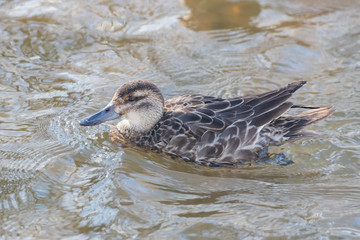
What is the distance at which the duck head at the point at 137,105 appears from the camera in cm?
680

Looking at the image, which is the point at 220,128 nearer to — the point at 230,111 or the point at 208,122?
the point at 208,122

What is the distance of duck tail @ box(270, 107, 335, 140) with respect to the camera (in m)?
6.86

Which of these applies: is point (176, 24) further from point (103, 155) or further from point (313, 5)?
point (103, 155)

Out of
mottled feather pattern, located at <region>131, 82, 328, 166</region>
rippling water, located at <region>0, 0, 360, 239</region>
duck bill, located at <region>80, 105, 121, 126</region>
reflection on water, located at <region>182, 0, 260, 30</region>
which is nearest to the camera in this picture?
rippling water, located at <region>0, 0, 360, 239</region>

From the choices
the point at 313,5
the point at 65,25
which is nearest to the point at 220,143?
the point at 65,25

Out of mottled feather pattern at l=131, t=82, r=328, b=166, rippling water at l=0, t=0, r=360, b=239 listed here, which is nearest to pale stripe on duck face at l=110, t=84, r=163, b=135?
mottled feather pattern at l=131, t=82, r=328, b=166

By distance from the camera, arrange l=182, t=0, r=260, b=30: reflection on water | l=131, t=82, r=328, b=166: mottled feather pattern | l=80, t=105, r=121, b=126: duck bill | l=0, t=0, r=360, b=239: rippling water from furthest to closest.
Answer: l=182, t=0, r=260, b=30: reflection on water, l=80, t=105, r=121, b=126: duck bill, l=131, t=82, r=328, b=166: mottled feather pattern, l=0, t=0, r=360, b=239: rippling water

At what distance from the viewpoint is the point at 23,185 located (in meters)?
5.91

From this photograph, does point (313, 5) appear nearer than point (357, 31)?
No

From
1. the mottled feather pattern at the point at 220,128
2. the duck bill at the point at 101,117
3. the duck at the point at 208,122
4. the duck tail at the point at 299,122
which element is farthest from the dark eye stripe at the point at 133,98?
the duck tail at the point at 299,122

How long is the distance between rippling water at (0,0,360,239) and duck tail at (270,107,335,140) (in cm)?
27

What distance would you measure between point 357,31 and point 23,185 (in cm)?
720

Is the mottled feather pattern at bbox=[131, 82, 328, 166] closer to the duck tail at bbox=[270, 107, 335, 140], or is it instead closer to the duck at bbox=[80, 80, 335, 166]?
the duck at bbox=[80, 80, 335, 166]

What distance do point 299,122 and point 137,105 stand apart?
2209 mm
